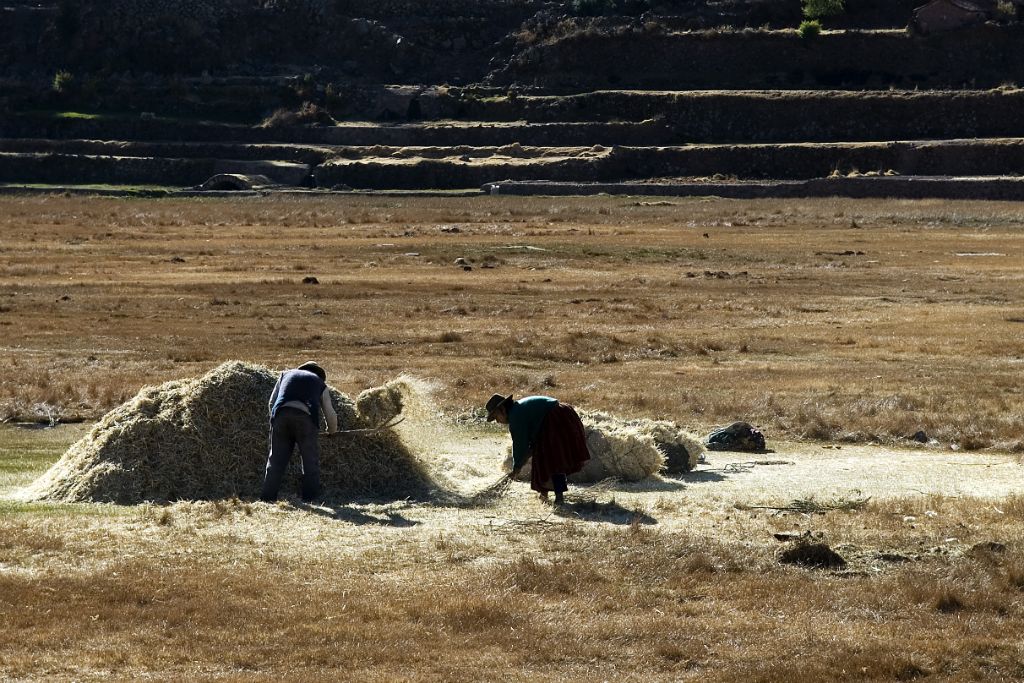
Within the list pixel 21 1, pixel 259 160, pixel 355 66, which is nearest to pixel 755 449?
pixel 259 160

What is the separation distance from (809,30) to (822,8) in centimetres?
479

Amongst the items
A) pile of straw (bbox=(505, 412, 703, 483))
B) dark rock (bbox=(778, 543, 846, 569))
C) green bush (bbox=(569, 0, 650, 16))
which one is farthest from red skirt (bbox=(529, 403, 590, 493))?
green bush (bbox=(569, 0, 650, 16))

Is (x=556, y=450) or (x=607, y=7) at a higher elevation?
(x=607, y=7)

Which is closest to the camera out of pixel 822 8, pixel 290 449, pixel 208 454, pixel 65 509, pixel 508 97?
pixel 65 509

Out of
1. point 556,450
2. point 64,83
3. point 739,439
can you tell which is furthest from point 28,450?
point 64,83

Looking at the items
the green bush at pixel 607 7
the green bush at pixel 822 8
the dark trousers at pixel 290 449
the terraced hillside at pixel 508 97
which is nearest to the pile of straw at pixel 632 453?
the dark trousers at pixel 290 449

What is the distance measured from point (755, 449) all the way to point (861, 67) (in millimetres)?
87329

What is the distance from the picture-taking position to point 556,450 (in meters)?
17.7

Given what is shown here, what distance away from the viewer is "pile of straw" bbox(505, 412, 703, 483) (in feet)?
63.4

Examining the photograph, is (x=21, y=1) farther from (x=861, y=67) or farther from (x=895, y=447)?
(x=895, y=447)

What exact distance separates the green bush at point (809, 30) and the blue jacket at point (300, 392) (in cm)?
9061

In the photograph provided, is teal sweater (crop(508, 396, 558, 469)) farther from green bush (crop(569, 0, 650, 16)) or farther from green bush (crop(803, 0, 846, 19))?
green bush (crop(569, 0, 650, 16))

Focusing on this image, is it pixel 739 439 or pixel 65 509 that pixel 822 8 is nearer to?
pixel 739 439

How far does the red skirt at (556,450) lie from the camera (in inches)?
699
